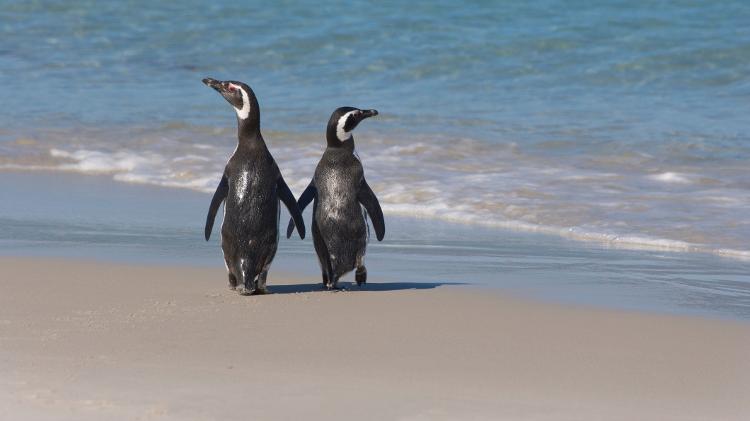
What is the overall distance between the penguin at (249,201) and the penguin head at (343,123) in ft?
1.50

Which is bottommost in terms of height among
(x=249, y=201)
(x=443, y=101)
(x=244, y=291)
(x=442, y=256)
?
(x=244, y=291)

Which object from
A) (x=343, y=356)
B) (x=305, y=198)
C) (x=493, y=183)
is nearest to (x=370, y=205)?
(x=305, y=198)

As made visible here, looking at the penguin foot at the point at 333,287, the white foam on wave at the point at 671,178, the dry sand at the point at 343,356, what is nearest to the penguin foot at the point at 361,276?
the penguin foot at the point at 333,287

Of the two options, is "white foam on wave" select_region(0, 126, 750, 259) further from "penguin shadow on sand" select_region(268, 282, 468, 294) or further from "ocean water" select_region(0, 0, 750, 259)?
"penguin shadow on sand" select_region(268, 282, 468, 294)

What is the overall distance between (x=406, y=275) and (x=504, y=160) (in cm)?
464

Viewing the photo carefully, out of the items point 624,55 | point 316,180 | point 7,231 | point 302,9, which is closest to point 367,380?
point 316,180

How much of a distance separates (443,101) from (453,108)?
0.63 meters

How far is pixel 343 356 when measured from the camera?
16.2 feet

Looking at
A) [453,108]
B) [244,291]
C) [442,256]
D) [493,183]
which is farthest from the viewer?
[453,108]

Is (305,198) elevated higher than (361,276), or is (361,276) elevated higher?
(305,198)

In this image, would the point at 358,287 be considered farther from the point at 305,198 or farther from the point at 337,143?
the point at 337,143

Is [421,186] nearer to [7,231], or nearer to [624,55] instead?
[7,231]

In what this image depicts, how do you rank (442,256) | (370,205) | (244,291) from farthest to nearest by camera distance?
1. (442,256)
2. (370,205)
3. (244,291)

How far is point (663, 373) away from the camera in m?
4.79
